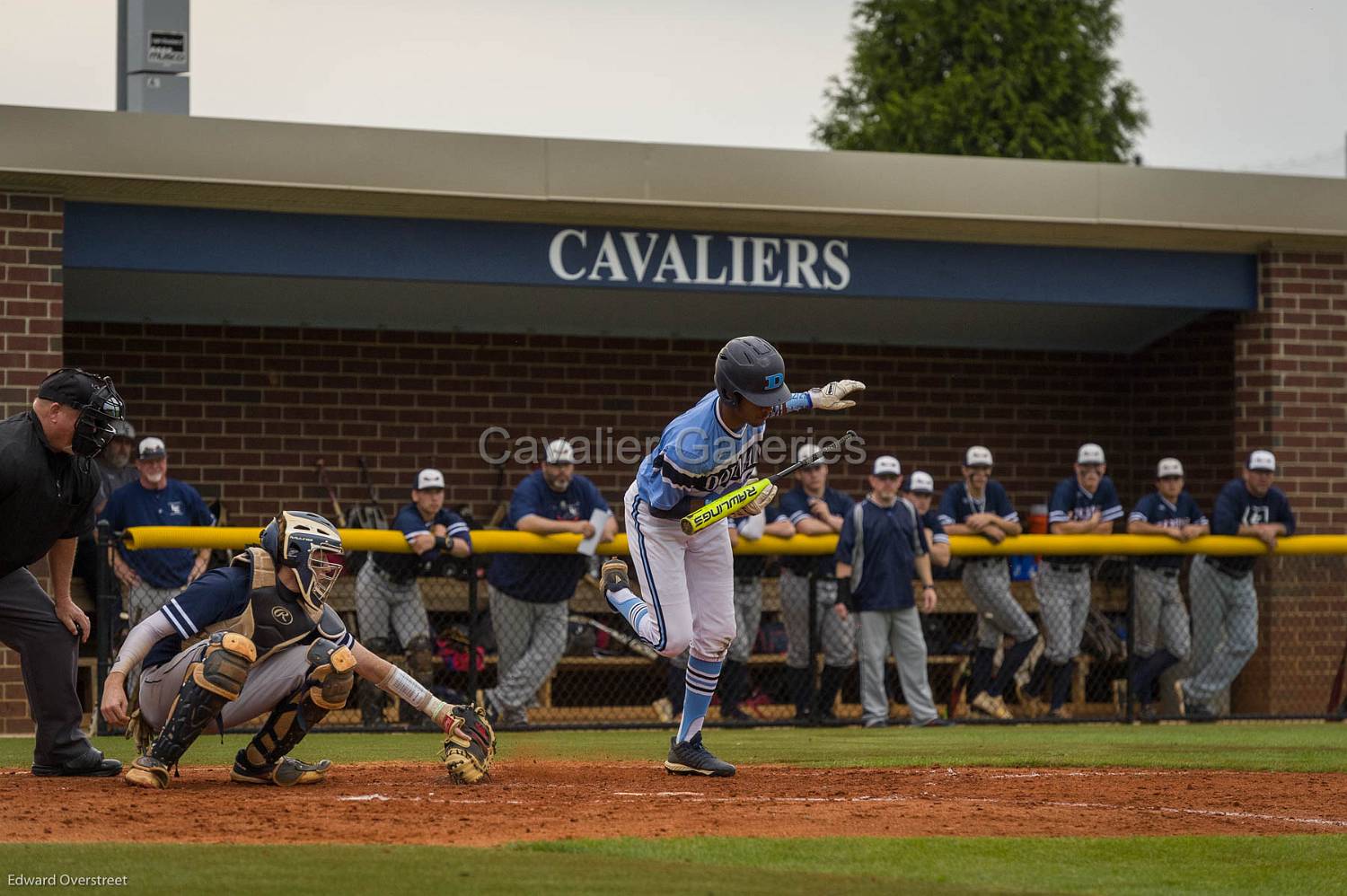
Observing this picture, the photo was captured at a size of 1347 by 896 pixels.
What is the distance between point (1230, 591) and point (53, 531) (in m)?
9.11

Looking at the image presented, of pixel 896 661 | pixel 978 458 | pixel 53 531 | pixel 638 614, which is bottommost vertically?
pixel 896 661

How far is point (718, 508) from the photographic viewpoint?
7840 millimetres

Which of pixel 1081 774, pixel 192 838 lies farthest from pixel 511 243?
pixel 192 838

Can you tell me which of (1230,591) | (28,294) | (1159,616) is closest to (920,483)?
(1159,616)

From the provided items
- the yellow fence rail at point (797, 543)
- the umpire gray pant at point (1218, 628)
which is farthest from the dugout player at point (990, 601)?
the umpire gray pant at point (1218, 628)

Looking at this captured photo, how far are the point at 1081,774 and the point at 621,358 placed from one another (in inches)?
322

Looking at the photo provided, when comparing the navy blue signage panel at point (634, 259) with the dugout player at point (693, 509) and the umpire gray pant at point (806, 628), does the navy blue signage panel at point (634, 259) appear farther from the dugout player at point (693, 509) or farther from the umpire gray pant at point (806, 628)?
the dugout player at point (693, 509)

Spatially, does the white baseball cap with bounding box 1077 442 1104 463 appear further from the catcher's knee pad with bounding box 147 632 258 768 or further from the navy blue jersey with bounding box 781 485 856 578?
the catcher's knee pad with bounding box 147 632 258 768

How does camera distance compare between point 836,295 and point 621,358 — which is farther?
point 621,358

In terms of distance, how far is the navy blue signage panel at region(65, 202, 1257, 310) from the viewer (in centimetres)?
1298

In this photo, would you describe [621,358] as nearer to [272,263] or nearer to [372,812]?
[272,263]

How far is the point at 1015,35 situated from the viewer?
3731 centimetres

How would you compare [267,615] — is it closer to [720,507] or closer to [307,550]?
[307,550]

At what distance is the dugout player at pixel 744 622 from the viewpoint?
12.6 meters
